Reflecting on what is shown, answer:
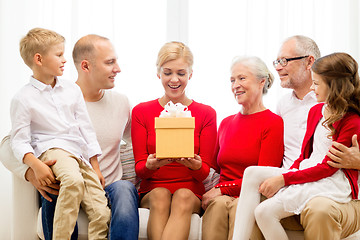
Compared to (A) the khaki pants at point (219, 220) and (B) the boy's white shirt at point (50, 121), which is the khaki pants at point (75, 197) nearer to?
A: (B) the boy's white shirt at point (50, 121)

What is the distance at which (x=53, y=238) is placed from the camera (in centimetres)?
218

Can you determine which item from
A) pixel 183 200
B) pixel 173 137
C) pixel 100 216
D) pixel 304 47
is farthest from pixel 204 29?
pixel 100 216

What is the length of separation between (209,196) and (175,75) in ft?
2.29

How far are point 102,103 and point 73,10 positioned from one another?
1148 millimetres

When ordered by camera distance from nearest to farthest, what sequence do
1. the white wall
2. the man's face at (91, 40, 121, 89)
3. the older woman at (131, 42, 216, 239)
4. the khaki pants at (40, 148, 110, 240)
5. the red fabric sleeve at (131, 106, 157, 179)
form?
the khaki pants at (40, 148, 110, 240) < the older woman at (131, 42, 216, 239) < the red fabric sleeve at (131, 106, 157, 179) < the man's face at (91, 40, 121, 89) < the white wall

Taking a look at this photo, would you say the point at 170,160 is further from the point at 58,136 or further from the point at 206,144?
the point at 58,136

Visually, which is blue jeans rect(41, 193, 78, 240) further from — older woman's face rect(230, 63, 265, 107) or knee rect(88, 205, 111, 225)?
older woman's face rect(230, 63, 265, 107)

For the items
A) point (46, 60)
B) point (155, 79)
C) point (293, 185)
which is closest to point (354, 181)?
point (293, 185)

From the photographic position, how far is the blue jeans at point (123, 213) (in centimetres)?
229

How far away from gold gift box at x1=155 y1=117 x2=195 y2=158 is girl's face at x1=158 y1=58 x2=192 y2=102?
388mm

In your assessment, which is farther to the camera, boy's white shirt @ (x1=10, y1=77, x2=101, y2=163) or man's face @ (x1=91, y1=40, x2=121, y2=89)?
man's face @ (x1=91, y1=40, x2=121, y2=89)

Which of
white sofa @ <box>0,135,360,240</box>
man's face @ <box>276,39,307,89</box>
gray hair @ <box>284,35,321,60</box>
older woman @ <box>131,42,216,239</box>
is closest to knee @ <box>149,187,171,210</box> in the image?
older woman @ <box>131,42,216,239</box>

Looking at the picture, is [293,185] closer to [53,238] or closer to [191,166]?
[191,166]

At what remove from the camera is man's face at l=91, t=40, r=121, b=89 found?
2.83 meters
